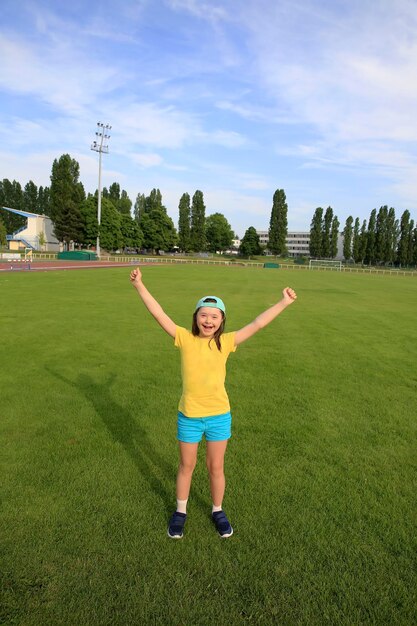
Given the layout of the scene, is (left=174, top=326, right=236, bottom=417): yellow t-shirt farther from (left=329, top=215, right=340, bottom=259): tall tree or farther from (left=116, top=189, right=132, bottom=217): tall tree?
(left=116, top=189, right=132, bottom=217): tall tree

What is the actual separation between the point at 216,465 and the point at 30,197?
116 m

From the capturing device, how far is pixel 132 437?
4648 mm

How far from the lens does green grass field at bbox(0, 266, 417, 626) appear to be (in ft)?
8.18

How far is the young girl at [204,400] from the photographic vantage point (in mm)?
3074

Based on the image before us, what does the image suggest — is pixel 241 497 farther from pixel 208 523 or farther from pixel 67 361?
pixel 67 361

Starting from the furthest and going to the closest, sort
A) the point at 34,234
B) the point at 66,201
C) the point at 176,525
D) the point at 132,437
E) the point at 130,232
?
the point at 130,232 < the point at 34,234 < the point at 66,201 < the point at 132,437 < the point at 176,525

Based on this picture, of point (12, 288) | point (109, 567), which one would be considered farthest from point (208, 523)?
point (12, 288)

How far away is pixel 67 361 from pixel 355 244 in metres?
98.6

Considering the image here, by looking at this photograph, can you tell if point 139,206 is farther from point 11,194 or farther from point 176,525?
point 176,525

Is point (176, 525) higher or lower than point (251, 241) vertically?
lower

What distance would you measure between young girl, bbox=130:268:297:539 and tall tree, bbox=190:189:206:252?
323 ft

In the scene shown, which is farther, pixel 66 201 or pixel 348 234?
pixel 348 234

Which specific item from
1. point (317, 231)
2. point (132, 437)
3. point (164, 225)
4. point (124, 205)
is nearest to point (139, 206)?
point (124, 205)

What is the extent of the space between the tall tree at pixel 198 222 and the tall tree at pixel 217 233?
13.5m
